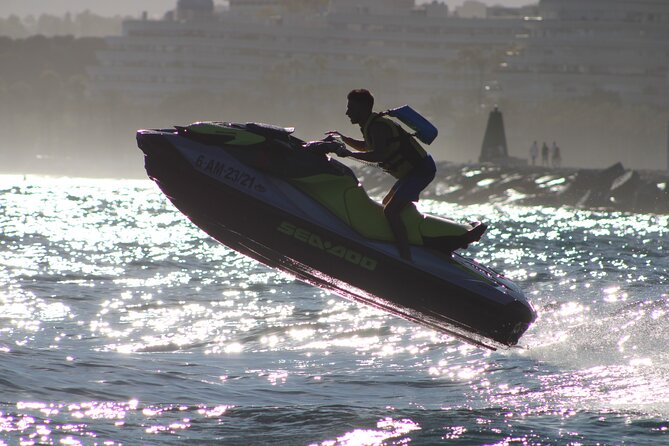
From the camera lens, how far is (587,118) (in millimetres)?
148500

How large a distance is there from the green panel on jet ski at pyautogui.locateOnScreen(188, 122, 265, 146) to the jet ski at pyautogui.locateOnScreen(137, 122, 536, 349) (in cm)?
1

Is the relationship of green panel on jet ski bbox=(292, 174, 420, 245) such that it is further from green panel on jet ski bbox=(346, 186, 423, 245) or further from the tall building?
the tall building

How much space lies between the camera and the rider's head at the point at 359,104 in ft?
36.6

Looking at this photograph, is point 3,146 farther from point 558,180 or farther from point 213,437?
point 213,437

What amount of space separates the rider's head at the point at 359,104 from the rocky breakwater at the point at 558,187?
46997 mm

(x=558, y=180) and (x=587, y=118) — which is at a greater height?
(x=587, y=118)

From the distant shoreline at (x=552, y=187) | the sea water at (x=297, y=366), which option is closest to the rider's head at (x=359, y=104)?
the sea water at (x=297, y=366)

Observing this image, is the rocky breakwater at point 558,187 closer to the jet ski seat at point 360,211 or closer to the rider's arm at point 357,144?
the jet ski seat at point 360,211

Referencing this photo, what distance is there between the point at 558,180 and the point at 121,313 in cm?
5002

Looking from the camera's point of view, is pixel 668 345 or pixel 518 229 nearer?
pixel 668 345

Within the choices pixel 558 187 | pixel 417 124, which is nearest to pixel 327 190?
pixel 417 124

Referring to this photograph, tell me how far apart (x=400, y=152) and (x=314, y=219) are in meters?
1.07

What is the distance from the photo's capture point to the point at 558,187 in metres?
63.5

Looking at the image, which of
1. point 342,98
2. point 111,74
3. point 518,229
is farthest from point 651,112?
point 518,229
